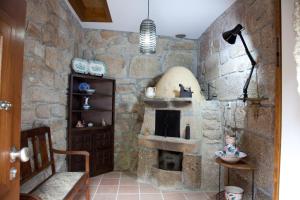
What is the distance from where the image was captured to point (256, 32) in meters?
2.03

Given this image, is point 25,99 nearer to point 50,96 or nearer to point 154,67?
point 50,96

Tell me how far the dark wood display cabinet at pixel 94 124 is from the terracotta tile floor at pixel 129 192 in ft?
1.04

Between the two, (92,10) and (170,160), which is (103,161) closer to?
(170,160)

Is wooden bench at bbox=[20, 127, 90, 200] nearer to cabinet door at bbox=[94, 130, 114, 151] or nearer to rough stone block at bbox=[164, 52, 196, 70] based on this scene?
cabinet door at bbox=[94, 130, 114, 151]

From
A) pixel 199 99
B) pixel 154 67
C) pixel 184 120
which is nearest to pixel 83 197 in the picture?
pixel 184 120

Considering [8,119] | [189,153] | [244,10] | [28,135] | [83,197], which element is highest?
[244,10]

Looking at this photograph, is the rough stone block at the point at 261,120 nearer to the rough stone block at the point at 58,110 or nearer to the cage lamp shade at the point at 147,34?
the cage lamp shade at the point at 147,34

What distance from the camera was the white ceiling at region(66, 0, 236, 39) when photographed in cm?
252

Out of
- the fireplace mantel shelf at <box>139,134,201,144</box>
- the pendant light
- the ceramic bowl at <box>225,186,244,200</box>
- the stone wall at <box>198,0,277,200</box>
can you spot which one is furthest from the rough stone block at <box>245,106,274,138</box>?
the pendant light

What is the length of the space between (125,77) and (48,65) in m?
A: 1.44

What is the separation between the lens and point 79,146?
115 inches

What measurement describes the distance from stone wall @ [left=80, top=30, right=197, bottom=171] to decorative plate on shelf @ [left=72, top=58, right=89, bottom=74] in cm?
49

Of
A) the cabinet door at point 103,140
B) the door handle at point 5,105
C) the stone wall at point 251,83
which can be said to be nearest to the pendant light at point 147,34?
the stone wall at point 251,83

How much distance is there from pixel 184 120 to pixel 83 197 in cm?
156
